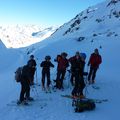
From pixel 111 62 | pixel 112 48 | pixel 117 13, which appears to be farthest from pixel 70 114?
pixel 117 13

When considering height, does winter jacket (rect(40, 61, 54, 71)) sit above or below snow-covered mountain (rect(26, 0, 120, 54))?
below

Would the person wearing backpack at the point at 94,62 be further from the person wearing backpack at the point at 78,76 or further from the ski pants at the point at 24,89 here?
the ski pants at the point at 24,89

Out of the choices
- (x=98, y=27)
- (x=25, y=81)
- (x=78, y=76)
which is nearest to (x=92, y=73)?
(x=78, y=76)

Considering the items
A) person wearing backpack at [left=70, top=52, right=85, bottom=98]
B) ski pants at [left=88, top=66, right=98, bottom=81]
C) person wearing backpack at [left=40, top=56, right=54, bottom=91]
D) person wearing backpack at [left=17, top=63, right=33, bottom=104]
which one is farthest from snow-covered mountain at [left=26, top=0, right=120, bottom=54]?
person wearing backpack at [left=17, top=63, right=33, bottom=104]

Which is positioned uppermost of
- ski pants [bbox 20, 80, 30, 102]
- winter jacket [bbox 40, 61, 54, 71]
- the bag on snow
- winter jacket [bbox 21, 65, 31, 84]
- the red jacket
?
the red jacket

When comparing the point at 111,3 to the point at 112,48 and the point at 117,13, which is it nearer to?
the point at 117,13

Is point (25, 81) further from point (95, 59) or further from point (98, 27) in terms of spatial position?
point (98, 27)

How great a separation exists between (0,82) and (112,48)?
14.2 meters

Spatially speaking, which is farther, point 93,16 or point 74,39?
point 93,16

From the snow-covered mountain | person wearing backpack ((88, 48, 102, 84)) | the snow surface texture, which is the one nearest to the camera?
the snow surface texture

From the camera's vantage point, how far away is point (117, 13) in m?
58.1

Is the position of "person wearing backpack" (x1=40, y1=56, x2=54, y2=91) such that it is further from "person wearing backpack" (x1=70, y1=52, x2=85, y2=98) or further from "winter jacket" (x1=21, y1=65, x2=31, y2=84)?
"winter jacket" (x1=21, y1=65, x2=31, y2=84)

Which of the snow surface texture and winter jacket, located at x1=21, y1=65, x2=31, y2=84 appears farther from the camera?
winter jacket, located at x1=21, y1=65, x2=31, y2=84

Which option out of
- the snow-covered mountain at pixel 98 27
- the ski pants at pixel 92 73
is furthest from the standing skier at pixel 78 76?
the snow-covered mountain at pixel 98 27
